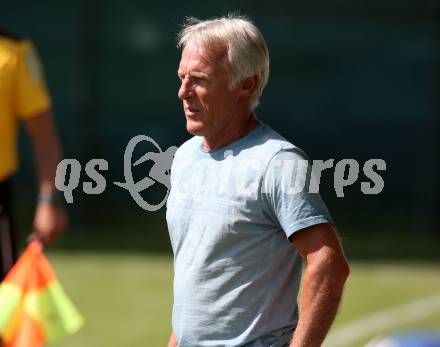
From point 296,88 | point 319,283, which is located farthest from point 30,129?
point 296,88

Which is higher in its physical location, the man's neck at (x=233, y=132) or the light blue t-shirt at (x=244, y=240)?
the man's neck at (x=233, y=132)

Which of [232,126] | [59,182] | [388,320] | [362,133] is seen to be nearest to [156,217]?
[362,133]

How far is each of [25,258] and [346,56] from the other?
8892 millimetres

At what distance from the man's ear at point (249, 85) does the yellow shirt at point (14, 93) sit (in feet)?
6.90

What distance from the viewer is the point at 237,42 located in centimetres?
405

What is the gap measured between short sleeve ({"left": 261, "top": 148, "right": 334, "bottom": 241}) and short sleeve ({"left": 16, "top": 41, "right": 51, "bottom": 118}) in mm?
2352

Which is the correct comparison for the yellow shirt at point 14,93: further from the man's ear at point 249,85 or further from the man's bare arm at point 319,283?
the man's bare arm at point 319,283

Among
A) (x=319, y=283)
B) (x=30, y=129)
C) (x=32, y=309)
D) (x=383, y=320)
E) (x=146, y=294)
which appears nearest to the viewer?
(x=319, y=283)

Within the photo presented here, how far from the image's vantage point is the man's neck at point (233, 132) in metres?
4.18

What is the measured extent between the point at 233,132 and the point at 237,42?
319mm

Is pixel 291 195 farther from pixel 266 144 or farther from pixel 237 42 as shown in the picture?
pixel 237 42

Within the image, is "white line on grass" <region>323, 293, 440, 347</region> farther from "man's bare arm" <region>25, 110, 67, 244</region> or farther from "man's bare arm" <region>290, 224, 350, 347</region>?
"man's bare arm" <region>290, 224, 350, 347</region>

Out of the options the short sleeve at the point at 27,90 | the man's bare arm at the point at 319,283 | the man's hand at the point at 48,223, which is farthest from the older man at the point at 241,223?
the short sleeve at the point at 27,90

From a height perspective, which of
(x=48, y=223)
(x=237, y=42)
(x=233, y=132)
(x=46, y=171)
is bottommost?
(x=48, y=223)
